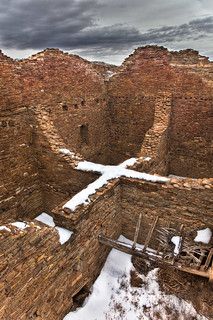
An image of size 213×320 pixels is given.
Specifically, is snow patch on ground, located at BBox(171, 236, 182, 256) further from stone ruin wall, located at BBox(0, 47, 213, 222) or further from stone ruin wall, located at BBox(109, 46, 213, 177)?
stone ruin wall, located at BBox(109, 46, 213, 177)

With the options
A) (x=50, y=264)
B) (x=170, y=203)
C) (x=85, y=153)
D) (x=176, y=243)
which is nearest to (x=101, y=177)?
(x=170, y=203)

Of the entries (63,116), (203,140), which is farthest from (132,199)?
(203,140)

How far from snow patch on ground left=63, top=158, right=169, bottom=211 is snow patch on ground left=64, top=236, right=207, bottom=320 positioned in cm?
215

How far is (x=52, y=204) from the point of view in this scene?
984cm

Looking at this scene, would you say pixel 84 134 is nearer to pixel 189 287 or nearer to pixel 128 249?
pixel 128 249

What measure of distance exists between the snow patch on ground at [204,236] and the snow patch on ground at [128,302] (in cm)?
129

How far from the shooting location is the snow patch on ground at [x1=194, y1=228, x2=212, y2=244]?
6.92 meters

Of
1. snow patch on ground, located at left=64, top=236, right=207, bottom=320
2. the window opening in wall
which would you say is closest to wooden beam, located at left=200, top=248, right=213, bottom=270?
snow patch on ground, located at left=64, top=236, right=207, bottom=320

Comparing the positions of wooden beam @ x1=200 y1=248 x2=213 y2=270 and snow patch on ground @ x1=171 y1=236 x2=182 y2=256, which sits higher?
wooden beam @ x1=200 y1=248 x2=213 y2=270

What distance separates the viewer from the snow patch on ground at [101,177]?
6625mm

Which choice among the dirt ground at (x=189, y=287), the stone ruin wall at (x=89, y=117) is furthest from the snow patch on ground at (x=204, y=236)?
the stone ruin wall at (x=89, y=117)

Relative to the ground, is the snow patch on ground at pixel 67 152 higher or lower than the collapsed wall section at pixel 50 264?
higher

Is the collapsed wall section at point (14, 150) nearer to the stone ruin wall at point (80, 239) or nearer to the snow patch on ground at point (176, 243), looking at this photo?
the stone ruin wall at point (80, 239)

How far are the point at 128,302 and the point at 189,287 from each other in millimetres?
1419
